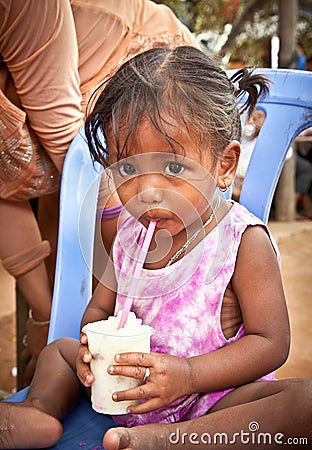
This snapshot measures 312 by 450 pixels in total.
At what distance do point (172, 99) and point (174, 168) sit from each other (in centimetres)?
11

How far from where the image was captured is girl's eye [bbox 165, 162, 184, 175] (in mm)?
903

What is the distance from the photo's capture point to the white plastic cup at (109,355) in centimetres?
82

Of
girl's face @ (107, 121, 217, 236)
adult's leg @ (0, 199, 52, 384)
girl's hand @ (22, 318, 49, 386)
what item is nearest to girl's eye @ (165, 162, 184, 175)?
girl's face @ (107, 121, 217, 236)

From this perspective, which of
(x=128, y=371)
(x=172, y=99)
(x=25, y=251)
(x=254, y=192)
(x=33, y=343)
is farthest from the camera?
(x=33, y=343)

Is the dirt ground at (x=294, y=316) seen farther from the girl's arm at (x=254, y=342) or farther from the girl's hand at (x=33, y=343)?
the girl's arm at (x=254, y=342)

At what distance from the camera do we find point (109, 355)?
834mm

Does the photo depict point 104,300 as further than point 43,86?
No

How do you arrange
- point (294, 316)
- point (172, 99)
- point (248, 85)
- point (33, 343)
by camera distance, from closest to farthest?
1. point (172, 99)
2. point (248, 85)
3. point (33, 343)
4. point (294, 316)

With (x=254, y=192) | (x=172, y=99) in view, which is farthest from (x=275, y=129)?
(x=172, y=99)

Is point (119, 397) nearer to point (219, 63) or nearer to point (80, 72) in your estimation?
point (219, 63)

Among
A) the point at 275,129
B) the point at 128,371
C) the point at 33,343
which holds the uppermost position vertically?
the point at 275,129

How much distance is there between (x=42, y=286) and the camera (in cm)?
146

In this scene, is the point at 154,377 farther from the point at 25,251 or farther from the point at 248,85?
the point at 25,251

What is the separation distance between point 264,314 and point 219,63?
16.8 inches
